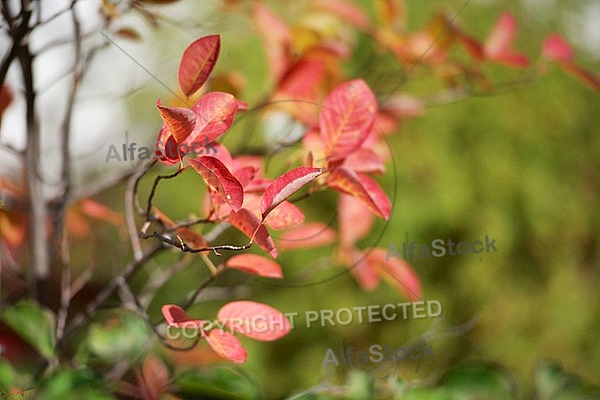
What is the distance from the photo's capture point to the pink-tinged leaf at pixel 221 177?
1.13ft

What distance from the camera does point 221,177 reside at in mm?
347

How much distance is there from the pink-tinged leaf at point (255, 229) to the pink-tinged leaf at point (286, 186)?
1cm

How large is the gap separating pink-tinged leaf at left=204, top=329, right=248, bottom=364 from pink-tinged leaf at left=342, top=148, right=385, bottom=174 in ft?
0.53

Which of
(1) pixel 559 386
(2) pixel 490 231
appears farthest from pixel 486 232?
(1) pixel 559 386

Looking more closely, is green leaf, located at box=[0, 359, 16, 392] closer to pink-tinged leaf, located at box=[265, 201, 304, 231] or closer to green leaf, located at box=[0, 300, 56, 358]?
green leaf, located at box=[0, 300, 56, 358]

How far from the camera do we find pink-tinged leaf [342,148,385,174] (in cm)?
48

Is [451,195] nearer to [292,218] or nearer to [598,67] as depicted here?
[598,67]

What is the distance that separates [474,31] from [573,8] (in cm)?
57

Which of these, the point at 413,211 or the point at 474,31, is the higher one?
the point at 474,31

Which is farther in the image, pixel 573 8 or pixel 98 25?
pixel 573 8

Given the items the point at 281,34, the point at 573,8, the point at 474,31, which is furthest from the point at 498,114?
the point at 281,34

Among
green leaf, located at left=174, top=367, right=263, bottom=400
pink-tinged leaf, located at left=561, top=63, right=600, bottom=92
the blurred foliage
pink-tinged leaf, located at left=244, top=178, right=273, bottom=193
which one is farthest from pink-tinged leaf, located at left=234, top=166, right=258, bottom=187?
the blurred foliage

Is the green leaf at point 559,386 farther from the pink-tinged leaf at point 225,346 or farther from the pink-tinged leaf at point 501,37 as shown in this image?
the pink-tinged leaf at point 501,37

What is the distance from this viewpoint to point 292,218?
42 centimetres
